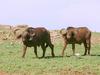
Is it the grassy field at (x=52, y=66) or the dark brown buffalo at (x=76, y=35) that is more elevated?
the dark brown buffalo at (x=76, y=35)

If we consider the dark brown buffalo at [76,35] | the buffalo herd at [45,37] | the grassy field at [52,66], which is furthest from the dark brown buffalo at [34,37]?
the dark brown buffalo at [76,35]

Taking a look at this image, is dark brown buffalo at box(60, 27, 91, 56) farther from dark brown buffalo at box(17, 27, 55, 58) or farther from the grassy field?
the grassy field

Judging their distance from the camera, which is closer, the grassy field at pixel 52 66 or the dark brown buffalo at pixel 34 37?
the grassy field at pixel 52 66

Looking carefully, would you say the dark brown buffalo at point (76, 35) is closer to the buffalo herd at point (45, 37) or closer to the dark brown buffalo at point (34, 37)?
the buffalo herd at point (45, 37)

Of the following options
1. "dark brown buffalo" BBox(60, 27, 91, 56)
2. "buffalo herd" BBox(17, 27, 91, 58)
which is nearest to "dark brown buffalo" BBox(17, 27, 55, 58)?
"buffalo herd" BBox(17, 27, 91, 58)

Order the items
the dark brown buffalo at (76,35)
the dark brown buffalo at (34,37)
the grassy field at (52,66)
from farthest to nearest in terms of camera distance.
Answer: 1. the dark brown buffalo at (76,35)
2. the dark brown buffalo at (34,37)
3. the grassy field at (52,66)

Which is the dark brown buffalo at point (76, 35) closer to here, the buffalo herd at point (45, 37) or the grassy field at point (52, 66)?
the buffalo herd at point (45, 37)

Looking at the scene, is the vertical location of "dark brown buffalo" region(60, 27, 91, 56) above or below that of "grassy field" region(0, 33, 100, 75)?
above

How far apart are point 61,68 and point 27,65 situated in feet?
5.52

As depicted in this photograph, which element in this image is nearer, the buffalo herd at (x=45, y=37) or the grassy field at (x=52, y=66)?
the grassy field at (x=52, y=66)

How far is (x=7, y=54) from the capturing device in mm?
24781

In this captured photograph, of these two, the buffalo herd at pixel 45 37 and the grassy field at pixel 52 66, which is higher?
the buffalo herd at pixel 45 37

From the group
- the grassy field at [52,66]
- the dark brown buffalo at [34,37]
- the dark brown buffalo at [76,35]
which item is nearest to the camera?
the grassy field at [52,66]

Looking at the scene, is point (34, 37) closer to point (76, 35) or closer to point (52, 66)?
point (76, 35)
